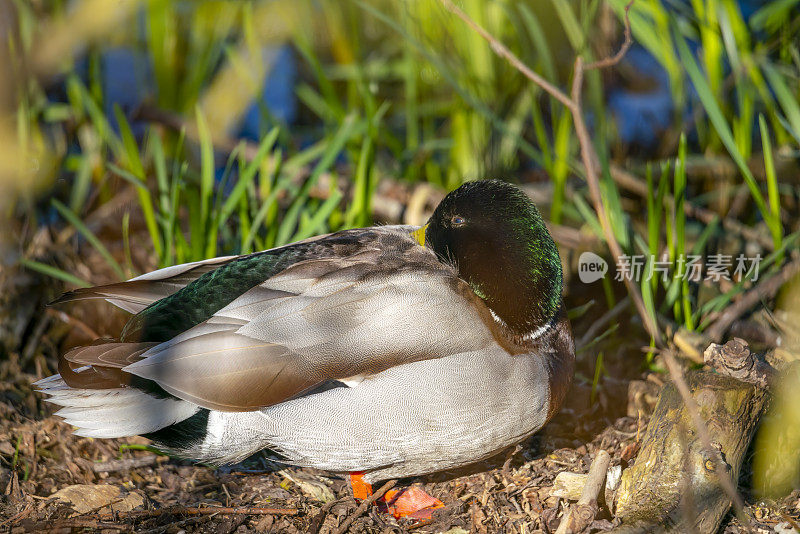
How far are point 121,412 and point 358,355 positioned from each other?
0.85 meters

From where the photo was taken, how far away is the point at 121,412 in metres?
2.80

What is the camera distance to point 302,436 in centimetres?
277

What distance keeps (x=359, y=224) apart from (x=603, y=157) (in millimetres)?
1171

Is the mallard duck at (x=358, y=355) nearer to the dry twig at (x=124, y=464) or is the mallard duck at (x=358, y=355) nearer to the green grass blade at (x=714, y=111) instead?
the dry twig at (x=124, y=464)

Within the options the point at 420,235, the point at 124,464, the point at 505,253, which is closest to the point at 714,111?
the point at 505,253

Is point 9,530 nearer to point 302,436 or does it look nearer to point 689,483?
point 302,436

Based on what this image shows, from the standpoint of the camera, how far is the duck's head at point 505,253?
114 inches

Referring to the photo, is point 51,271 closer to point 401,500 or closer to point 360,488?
point 360,488

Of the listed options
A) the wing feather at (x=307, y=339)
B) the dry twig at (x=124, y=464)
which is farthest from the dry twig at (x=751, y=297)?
the dry twig at (x=124, y=464)

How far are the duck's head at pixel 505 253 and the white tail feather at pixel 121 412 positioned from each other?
1.07 metres

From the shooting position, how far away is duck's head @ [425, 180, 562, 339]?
289 cm

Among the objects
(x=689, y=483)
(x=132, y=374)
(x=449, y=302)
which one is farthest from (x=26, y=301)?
(x=689, y=483)

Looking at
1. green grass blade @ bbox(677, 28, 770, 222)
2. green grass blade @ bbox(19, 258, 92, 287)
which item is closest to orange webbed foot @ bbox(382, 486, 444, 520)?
green grass blade @ bbox(19, 258, 92, 287)

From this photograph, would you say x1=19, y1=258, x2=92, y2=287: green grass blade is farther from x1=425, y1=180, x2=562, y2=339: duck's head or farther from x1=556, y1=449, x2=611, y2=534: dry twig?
x1=556, y1=449, x2=611, y2=534: dry twig
